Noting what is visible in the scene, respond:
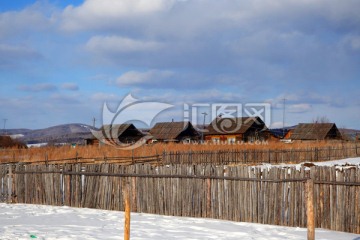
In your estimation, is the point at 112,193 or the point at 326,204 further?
the point at 112,193

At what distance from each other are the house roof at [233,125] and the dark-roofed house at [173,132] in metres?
2.85

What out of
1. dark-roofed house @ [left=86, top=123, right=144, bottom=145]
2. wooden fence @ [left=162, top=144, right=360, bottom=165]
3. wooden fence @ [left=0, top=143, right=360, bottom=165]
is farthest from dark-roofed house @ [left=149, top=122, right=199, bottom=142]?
wooden fence @ [left=162, top=144, right=360, bottom=165]

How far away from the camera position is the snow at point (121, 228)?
792cm

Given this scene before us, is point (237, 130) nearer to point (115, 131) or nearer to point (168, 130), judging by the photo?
point (168, 130)

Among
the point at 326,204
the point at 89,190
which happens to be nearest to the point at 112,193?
the point at 89,190

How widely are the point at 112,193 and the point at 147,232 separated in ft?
10.9

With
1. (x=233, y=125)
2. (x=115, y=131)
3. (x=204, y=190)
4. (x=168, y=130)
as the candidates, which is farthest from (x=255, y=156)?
(x=168, y=130)

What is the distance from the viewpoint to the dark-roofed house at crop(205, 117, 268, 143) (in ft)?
216

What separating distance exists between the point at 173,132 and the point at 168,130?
5.45ft

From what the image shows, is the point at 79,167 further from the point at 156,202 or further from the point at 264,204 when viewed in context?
the point at 264,204

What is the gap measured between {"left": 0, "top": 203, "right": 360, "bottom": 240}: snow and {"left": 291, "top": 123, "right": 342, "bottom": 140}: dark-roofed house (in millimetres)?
61023

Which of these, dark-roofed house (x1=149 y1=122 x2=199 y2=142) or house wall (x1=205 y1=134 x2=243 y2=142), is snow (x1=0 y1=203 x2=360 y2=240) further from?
dark-roofed house (x1=149 y1=122 x2=199 y2=142)

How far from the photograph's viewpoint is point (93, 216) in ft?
33.9

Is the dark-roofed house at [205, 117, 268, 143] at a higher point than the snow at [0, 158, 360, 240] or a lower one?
higher
